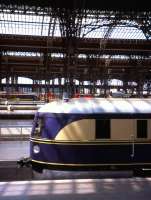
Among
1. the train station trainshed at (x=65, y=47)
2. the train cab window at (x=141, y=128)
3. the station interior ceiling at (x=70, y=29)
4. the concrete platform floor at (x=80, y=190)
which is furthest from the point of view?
the station interior ceiling at (x=70, y=29)

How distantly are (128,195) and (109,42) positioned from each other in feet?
127

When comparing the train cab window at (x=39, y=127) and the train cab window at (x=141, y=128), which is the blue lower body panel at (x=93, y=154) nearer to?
the train cab window at (x=141, y=128)

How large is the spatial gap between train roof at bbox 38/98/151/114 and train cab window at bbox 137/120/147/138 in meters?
0.35

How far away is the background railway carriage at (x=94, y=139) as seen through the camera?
548 inches

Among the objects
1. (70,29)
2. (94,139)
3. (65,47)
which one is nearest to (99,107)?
(94,139)

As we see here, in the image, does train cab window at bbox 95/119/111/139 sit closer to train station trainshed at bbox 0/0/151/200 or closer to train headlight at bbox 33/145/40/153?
train station trainshed at bbox 0/0/151/200

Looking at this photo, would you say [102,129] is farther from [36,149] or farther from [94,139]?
[36,149]

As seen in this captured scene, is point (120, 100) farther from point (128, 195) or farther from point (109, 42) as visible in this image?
point (109, 42)

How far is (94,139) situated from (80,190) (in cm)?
410

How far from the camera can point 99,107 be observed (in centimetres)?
1454

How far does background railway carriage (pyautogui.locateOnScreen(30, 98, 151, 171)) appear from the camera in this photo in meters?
13.9

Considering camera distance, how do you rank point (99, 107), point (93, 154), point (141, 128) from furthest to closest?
point (99, 107) → point (141, 128) → point (93, 154)

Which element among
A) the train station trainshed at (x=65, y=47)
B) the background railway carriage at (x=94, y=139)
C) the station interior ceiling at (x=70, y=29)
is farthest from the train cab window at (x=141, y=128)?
the station interior ceiling at (x=70, y=29)

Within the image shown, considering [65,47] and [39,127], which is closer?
[39,127]
